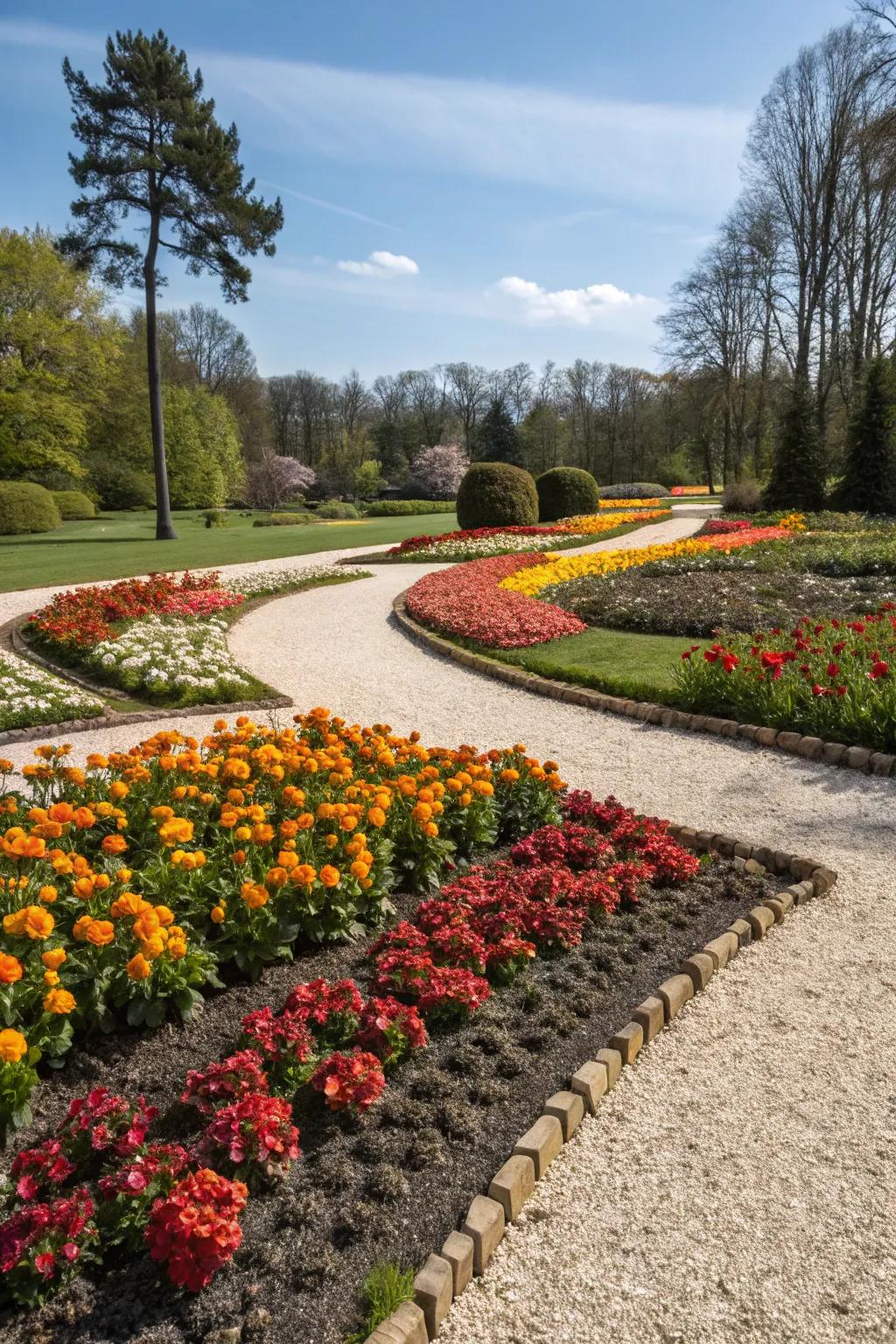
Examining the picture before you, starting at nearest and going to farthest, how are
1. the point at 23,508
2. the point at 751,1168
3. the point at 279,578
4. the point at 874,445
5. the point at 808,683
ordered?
the point at 751,1168, the point at 808,683, the point at 279,578, the point at 874,445, the point at 23,508

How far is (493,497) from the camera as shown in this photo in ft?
68.8

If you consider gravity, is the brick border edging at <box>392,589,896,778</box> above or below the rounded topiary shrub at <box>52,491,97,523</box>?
below

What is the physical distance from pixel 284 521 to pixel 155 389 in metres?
9.35

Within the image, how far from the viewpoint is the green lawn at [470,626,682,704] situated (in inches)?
285

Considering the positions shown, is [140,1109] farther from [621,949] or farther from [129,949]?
[621,949]

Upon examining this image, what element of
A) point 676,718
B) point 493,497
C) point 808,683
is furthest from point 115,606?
point 493,497

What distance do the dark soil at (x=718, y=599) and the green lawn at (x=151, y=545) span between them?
9.15m

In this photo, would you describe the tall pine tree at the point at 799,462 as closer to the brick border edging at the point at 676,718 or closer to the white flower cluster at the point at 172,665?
the brick border edging at the point at 676,718

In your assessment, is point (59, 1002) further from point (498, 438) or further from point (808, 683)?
point (498, 438)

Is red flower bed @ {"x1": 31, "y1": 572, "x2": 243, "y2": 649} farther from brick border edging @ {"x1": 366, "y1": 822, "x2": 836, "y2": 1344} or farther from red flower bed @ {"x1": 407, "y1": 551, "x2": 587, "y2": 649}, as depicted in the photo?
brick border edging @ {"x1": 366, "y1": 822, "x2": 836, "y2": 1344}

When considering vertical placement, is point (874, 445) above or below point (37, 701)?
above

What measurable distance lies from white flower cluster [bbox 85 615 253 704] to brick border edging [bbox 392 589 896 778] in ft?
8.18

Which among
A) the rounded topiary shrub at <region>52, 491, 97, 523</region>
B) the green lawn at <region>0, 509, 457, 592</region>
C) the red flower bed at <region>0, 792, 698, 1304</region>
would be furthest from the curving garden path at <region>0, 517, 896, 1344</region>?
the rounded topiary shrub at <region>52, 491, 97, 523</region>

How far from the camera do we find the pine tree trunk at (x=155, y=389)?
22891mm
